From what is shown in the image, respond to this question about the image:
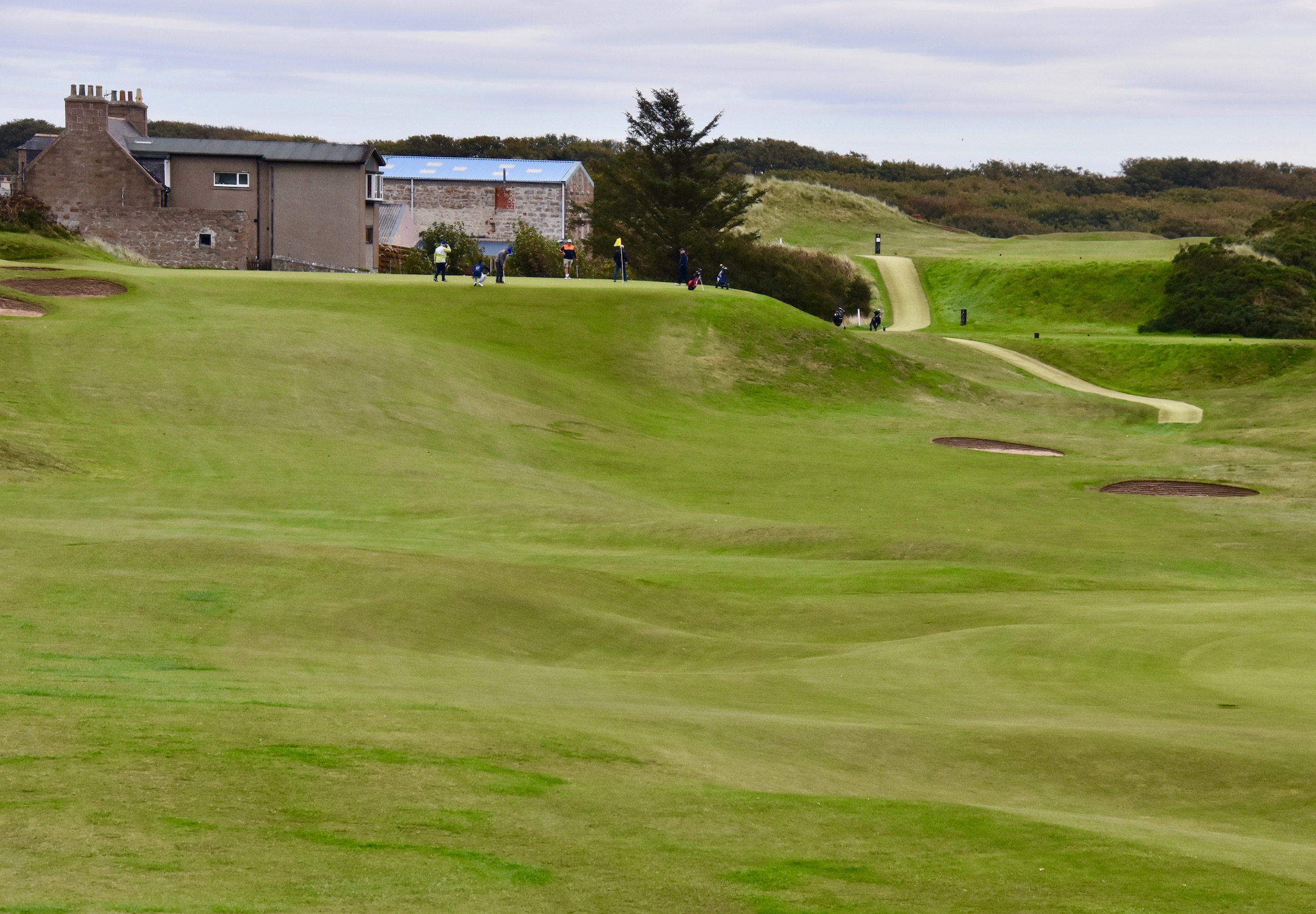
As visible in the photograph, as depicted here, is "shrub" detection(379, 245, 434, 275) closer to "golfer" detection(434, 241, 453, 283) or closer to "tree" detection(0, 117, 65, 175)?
"golfer" detection(434, 241, 453, 283)

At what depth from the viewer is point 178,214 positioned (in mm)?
75250

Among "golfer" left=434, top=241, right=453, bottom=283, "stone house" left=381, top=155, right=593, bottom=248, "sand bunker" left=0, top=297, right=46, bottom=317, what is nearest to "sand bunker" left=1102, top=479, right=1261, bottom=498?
"golfer" left=434, top=241, right=453, bottom=283

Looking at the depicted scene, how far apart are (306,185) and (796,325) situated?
1522 inches

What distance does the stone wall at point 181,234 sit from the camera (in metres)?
75.1

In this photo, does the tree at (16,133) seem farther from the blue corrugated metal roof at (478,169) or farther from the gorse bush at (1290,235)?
the gorse bush at (1290,235)

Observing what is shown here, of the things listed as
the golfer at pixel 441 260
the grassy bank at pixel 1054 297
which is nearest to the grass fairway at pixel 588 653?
the golfer at pixel 441 260

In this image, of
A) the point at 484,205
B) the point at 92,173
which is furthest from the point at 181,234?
the point at 484,205

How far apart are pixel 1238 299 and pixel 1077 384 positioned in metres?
18.2

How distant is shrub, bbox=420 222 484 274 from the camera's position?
3211 inches

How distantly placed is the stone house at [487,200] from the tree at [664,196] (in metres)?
16.2

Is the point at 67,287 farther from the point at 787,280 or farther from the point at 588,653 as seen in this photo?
the point at 787,280

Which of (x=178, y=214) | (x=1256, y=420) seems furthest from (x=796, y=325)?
(x=178, y=214)

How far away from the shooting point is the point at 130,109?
87375 mm

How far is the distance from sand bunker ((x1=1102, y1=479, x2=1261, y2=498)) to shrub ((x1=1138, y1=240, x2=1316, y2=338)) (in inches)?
1474
